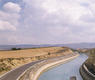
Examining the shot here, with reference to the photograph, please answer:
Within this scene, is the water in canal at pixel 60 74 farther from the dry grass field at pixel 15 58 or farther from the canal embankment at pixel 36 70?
the dry grass field at pixel 15 58

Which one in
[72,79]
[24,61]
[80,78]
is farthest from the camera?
[24,61]

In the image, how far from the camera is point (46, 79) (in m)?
49.6

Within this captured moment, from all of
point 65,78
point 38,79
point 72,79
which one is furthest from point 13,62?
point 72,79

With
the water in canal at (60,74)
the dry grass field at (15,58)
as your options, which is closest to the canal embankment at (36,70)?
the water in canal at (60,74)

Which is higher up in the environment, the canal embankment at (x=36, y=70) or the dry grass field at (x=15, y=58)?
the dry grass field at (x=15, y=58)

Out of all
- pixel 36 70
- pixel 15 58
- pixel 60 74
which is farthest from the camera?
pixel 15 58

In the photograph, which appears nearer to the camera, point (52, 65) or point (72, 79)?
point (72, 79)

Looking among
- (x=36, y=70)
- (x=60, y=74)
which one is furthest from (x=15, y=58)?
(x=60, y=74)

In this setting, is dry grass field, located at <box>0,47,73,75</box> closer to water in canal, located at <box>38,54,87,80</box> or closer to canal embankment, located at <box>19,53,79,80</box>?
canal embankment, located at <box>19,53,79,80</box>

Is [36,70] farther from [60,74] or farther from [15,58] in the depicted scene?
[15,58]

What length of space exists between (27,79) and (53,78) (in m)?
13.6

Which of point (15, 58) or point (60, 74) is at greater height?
point (15, 58)

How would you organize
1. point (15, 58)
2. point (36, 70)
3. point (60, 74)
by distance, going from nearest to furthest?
point (36, 70), point (60, 74), point (15, 58)

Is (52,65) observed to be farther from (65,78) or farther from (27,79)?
(27,79)
